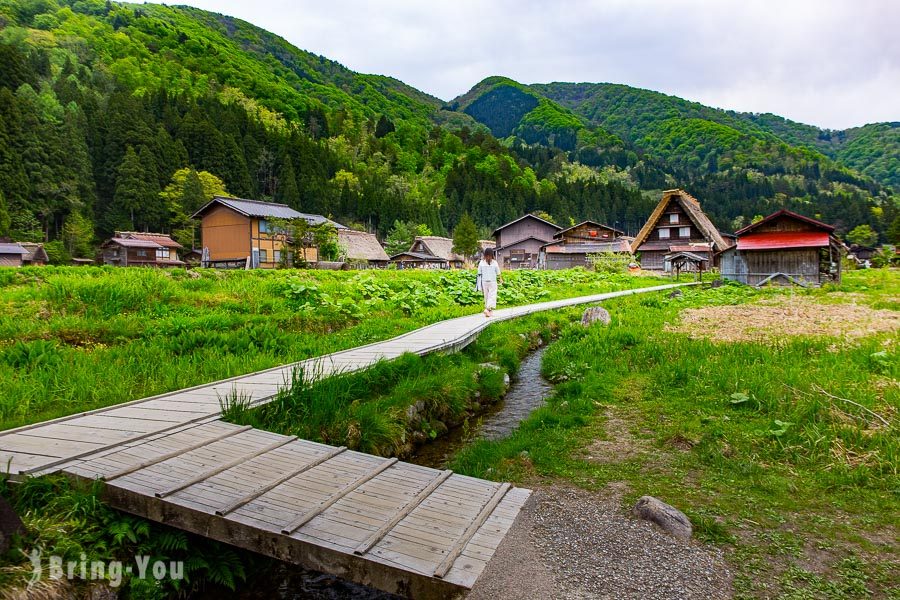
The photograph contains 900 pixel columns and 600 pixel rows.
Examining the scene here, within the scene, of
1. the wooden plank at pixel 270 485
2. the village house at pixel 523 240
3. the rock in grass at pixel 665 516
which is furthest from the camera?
the village house at pixel 523 240

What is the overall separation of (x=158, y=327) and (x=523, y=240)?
50247 millimetres

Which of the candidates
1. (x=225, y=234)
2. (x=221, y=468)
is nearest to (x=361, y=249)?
(x=225, y=234)

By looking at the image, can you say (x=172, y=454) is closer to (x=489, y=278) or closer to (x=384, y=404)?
(x=384, y=404)

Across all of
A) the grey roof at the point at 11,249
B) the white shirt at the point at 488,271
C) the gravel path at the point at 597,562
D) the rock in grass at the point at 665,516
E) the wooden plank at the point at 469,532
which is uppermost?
the grey roof at the point at 11,249

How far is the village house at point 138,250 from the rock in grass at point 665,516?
155 feet

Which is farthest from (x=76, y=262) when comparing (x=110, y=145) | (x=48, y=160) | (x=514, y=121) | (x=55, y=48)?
(x=514, y=121)

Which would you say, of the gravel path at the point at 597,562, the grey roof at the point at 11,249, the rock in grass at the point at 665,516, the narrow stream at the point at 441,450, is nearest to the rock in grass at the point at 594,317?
the narrow stream at the point at 441,450

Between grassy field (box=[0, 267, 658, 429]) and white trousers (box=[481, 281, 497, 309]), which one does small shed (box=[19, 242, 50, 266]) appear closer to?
grassy field (box=[0, 267, 658, 429])

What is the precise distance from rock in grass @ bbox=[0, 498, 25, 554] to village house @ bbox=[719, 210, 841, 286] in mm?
28969

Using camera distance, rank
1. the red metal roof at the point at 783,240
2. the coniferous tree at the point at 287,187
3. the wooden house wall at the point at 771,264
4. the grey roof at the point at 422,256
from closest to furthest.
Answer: the red metal roof at the point at 783,240
the wooden house wall at the point at 771,264
the grey roof at the point at 422,256
the coniferous tree at the point at 287,187

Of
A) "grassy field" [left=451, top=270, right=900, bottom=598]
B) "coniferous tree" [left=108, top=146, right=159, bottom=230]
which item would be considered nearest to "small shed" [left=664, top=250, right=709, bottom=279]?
"grassy field" [left=451, top=270, right=900, bottom=598]

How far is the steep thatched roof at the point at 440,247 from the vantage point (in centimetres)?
5847

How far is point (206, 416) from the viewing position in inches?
174

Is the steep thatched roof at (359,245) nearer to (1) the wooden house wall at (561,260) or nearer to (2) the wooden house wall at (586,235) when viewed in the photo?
(1) the wooden house wall at (561,260)
